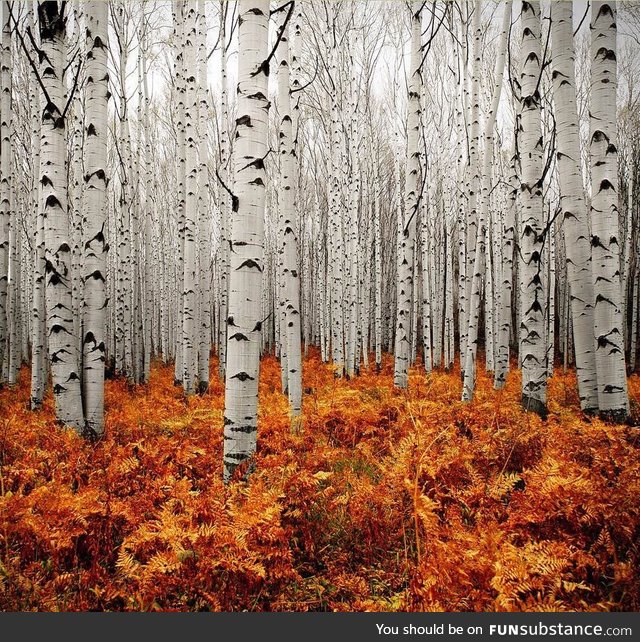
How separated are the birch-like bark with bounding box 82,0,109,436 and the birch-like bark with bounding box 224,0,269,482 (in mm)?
1968

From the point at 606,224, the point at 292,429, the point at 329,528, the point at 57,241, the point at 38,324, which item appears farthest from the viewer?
the point at 38,324

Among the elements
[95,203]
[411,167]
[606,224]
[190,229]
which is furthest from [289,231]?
[606,224]

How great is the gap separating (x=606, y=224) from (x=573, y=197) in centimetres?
42

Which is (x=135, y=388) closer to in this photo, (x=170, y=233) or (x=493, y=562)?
(x=493, y=562)

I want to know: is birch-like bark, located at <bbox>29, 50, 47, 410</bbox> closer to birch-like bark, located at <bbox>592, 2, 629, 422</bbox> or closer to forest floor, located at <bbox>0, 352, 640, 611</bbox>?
forest floor, located at <bbox>0, 352, 640, 611</bbox>

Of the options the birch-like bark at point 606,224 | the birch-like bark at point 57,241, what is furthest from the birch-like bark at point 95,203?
the birch-like bark at point 606,224

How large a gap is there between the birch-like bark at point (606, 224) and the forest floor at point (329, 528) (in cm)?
58

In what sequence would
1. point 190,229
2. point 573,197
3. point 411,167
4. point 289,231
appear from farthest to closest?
1. point 190,229
2. point 411,167
3. point 289,231
4. point 573,197

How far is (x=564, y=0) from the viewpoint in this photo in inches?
161

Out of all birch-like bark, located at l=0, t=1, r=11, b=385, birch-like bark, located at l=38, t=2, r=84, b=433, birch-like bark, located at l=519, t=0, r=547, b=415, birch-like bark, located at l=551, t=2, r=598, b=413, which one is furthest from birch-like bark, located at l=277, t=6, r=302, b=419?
Result: birch-like bark, located at l=0, t=1, r=11, b=385

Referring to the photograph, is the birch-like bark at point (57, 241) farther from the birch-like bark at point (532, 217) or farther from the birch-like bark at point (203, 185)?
the birch-like bark at point (532, 217)

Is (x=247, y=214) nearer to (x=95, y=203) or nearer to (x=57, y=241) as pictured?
(x=95, y=203)

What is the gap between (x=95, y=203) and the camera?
4090mm

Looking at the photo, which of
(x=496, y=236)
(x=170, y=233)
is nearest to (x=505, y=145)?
(x=496, y=236)
